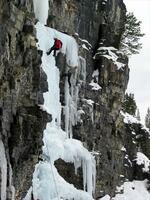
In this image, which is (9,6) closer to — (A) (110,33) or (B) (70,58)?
(B) (70,58)

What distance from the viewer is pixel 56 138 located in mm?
20391

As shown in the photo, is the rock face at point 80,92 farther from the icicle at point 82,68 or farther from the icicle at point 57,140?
the icicle at point 57,140

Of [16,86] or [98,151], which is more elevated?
[16,86]

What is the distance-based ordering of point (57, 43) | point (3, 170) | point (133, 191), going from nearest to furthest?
1. point (3, 170)
2. point (57, 43)
3. point (133, 191)

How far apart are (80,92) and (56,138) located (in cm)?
446

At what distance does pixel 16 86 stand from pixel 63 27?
31.7ft

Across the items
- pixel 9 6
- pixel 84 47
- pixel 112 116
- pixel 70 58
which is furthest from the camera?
pixel 112 116

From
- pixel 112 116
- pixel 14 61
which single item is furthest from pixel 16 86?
pixel 112 116

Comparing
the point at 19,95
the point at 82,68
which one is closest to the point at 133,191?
the point at 82,68

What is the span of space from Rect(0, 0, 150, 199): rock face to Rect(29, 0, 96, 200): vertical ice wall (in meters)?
0.69

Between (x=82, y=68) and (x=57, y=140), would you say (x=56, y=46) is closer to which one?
(x=57, y=140)

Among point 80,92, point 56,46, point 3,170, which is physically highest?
point 56,46

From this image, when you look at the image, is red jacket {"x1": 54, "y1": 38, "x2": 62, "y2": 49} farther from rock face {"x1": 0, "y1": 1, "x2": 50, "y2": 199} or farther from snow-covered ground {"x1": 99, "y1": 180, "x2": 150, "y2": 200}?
snow-covered ground {"x1": 99, "y1": 180, "x2": 150, "y2": 200}

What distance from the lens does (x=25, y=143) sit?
1495 cm
